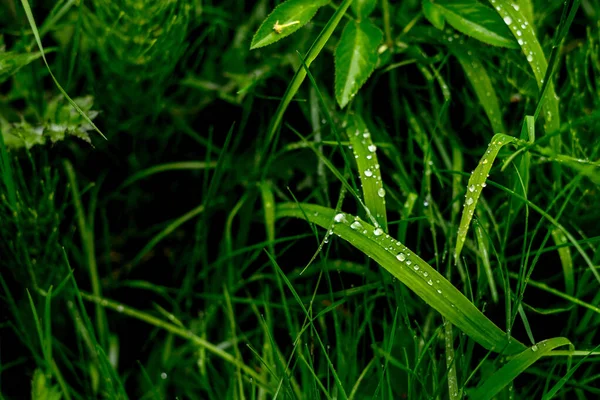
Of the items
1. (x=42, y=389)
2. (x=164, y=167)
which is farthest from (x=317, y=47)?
A: (x=42, y=389)

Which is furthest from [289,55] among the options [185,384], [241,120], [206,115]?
[185,384]

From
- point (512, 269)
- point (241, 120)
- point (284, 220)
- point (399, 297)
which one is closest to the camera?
point (399, 297)

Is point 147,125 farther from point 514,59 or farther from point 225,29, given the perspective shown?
point 514,59

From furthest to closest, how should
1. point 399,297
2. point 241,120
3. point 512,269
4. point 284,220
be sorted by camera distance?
point 241,120 → point 284,220 → point 512,269 → point 399,297

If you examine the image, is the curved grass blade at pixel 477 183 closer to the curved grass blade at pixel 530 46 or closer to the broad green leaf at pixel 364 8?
A: the curved grass blade at pixel 530 46

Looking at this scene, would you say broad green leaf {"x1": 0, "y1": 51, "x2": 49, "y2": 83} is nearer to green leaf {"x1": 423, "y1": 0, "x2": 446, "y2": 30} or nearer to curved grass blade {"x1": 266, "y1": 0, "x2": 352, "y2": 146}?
curved grass blade {"x1": 266, "y1": 0, "x2": 352, "y2": 146}

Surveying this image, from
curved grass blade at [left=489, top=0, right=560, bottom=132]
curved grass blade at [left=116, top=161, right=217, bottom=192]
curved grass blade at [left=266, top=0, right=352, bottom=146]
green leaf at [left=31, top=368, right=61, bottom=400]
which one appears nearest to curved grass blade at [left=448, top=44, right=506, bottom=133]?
curved grass blade at [left=489, top=0, right=560, bottom=132]
